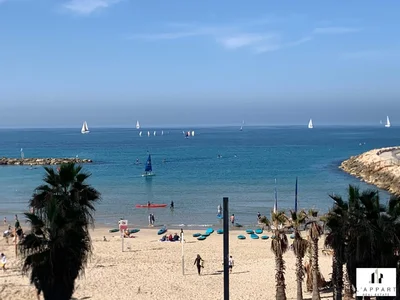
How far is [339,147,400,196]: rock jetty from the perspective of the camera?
6178cm

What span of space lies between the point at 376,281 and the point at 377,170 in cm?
6154

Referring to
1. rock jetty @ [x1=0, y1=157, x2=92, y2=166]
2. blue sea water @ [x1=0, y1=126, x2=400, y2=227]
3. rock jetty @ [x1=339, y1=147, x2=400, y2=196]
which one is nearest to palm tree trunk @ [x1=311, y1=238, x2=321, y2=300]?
blue sea water @ [x1=0, y1=126, x2=400, y2=227]

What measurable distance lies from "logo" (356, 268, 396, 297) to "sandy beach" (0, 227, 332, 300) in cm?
641

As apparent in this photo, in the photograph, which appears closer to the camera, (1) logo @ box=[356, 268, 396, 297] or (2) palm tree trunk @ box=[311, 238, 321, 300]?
(1) logo @ box=[356, 268, 396, 297]

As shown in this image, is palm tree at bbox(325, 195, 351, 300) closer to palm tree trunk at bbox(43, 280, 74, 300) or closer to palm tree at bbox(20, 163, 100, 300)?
palm tree at bbox(20, 163, 100, 300)

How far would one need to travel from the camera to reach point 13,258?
28.2m

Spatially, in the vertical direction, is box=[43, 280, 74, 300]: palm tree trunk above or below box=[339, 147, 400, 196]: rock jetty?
below

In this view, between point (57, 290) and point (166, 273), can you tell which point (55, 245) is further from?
point (166, 273)

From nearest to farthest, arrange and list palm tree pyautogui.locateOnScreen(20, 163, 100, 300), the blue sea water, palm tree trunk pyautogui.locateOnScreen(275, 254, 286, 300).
→ palm tree pyautogui.locateOnScreen(20, 163, 100, 300), palm tree trunk pyautogui.locateOnScreen(275, 254, 286, 300), the blue sea water

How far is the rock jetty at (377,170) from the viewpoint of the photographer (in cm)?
6178

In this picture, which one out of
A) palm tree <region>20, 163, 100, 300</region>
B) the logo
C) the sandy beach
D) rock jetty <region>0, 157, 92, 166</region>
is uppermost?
rock jetty <region>0, 157, 92, 166</region>

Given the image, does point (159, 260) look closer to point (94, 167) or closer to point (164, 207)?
point (164, 207)

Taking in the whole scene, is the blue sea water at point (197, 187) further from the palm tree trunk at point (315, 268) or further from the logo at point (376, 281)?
the logo at point (376, 281)

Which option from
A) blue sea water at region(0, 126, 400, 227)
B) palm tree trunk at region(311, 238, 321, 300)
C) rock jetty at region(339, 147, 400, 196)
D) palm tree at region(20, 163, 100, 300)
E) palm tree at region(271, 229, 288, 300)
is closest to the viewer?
palm tree at region(20, 163, 100, 300)
